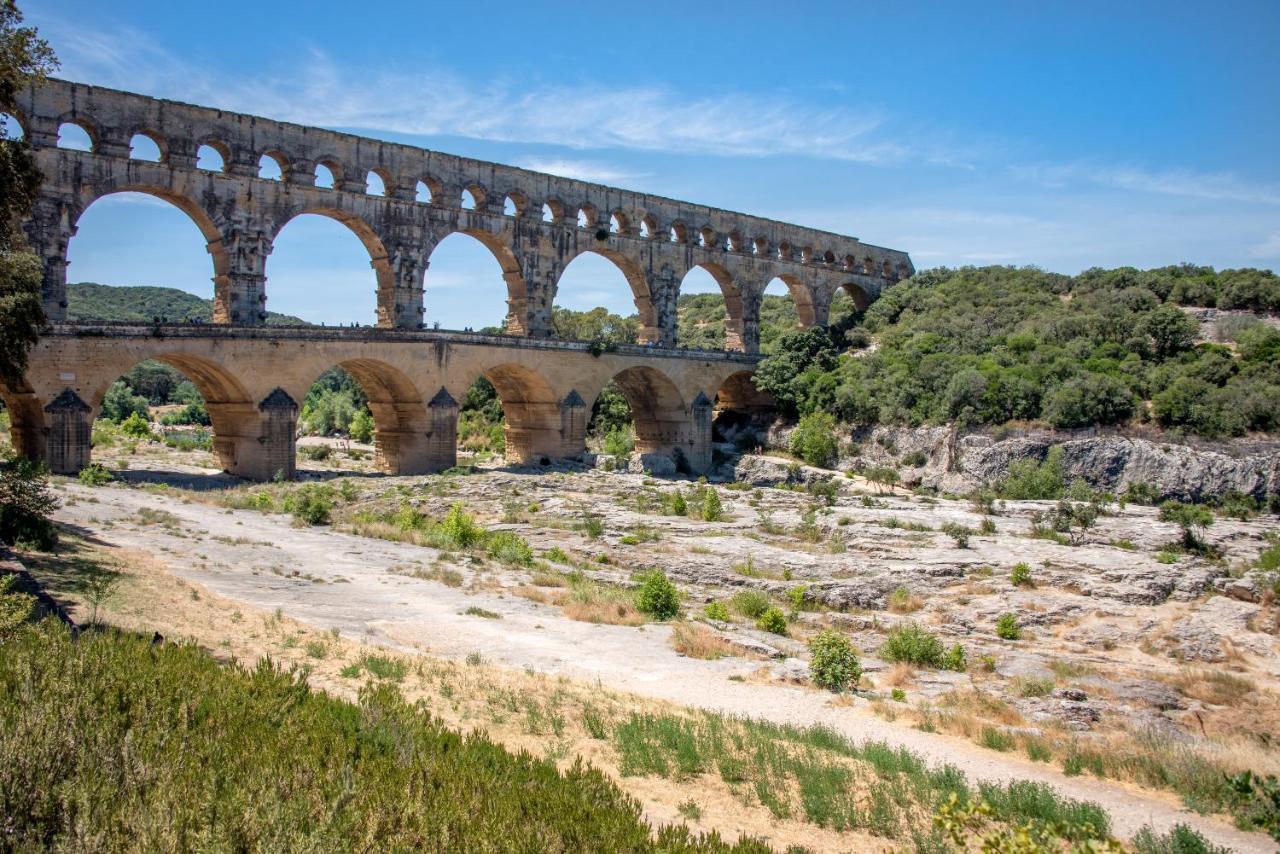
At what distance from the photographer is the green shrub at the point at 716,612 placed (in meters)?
14.2

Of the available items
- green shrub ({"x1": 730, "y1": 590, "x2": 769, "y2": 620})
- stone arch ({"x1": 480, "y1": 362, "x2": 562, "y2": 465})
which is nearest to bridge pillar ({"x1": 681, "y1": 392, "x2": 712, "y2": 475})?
stone arch ({"x1": 480, "y1": 362, "x2": 562, "y2": 465})

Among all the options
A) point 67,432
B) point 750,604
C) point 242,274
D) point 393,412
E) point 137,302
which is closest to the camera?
point 750,604

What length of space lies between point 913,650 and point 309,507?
47.9ft

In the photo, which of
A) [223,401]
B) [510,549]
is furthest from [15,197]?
[223,401]

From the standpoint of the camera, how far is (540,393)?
Result: 116ft

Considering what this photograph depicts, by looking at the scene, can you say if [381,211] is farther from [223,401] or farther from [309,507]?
[309,507]

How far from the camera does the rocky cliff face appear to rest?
2848 centimetres

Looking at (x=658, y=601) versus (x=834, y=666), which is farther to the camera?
(x=658, y=601)

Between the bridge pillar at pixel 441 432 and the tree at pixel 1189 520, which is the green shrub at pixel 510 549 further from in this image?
the tree at pixel 1189 520

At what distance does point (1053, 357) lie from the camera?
3812 centimetres

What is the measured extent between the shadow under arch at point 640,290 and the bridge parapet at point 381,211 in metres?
0.05

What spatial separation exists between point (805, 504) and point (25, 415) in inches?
806

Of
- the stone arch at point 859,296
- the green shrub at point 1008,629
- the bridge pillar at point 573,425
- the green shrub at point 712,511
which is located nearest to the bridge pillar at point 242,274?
the bridge pillar at point 573,425

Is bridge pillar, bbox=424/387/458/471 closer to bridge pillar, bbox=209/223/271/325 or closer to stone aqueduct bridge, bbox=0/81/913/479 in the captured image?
stone aqueduct bridge, bbox=0/81/913/479
